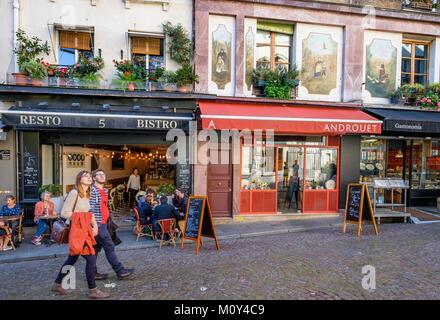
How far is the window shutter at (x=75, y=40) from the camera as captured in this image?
9547 millimetres

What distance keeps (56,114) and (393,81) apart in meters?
11.1

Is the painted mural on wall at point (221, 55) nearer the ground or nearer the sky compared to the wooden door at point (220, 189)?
nearer the sky

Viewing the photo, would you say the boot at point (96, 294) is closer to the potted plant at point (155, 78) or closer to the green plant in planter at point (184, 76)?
the potted plant at point (155, 78)

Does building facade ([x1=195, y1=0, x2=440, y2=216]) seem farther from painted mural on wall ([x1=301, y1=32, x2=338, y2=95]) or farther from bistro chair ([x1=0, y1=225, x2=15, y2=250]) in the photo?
bistro chair ([x1=0, y1=225, x2=15, y2=250])

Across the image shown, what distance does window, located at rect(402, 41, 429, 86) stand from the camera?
11641 millimetres

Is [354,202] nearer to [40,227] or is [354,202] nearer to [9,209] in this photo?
[40,227]

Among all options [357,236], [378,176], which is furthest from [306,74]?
[357,236]

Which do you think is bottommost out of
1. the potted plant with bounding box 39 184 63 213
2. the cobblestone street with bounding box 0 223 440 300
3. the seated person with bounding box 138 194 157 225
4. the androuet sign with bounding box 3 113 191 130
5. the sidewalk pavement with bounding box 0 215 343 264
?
the sidewalk pavement with bounding box 0 215 343 264

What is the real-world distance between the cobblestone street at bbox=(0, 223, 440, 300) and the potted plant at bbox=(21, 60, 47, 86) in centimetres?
518

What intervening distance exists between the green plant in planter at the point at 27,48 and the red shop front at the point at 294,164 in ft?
16.2

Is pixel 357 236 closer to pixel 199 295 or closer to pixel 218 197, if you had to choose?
pixel 218 197

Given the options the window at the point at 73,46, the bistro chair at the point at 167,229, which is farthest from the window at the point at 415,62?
the window at the point at 73,46

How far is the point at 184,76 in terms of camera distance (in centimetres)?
947

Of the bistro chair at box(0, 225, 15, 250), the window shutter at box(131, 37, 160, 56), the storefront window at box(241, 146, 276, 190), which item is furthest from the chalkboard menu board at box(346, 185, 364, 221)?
the bistro chair at box(0, 225, 15, 250)
